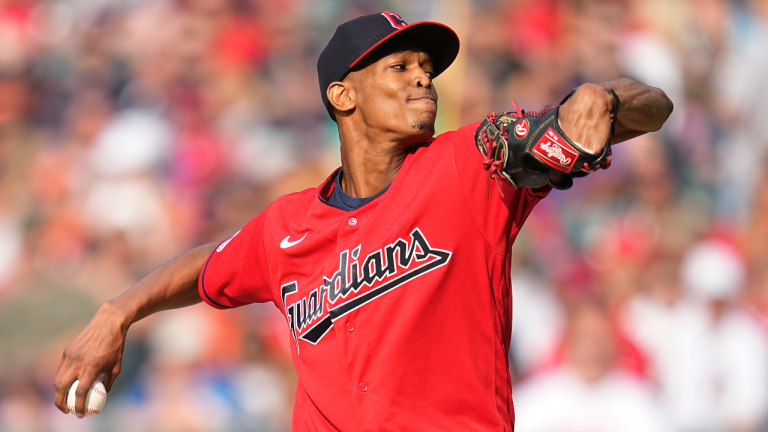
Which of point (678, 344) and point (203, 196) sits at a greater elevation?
point (203, 196)

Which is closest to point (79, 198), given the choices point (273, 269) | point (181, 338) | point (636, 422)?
point (181, 338)

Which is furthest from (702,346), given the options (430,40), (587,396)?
(430,40)

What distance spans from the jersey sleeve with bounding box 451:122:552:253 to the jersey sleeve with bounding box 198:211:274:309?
0.97 metres

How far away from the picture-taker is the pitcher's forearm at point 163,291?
2.85 meters

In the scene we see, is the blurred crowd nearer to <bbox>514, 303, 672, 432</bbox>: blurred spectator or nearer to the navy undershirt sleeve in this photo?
<bbox>514, 303, 672, 432</bbox>: blurred spectator

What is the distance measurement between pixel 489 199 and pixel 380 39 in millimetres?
766

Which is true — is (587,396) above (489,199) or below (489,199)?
below

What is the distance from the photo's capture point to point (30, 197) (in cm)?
661

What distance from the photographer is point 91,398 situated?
104 inches

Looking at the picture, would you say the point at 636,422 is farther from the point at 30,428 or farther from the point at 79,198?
the point at 79,198

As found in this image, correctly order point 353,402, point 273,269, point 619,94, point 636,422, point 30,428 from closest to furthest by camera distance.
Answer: point 619,94 → point 353,402 → point 273,269 → point 636,422 → point 30,428

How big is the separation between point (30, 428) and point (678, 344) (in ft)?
15.7

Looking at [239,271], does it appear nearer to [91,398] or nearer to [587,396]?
[91,398]

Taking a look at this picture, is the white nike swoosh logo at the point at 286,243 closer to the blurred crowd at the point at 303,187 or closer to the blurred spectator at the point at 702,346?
the blurred crowd at the point at 303,187
